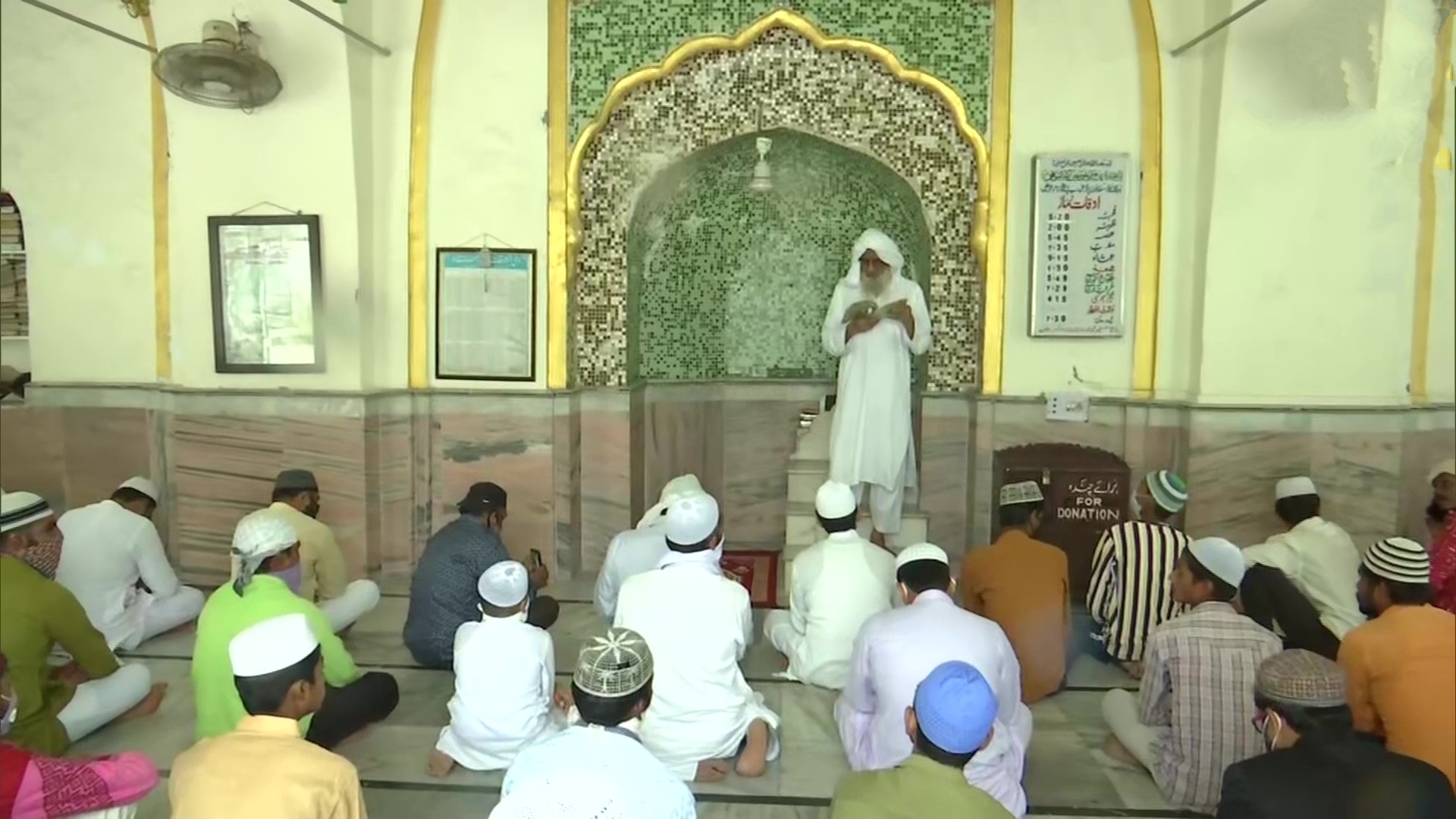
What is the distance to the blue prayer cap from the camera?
149 centimetres

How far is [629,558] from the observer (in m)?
3.38

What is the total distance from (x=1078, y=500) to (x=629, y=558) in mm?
2024

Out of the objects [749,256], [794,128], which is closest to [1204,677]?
[794,128]

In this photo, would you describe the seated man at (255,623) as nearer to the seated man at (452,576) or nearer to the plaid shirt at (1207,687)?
the seated man at (452,576)

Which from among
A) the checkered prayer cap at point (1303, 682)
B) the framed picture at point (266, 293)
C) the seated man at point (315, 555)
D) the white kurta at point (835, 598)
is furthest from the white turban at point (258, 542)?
the checkered prayer cap at point (1303, 682)

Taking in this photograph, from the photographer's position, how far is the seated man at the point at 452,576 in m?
3.17

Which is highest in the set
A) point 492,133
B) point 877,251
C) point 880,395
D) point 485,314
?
point 492,133

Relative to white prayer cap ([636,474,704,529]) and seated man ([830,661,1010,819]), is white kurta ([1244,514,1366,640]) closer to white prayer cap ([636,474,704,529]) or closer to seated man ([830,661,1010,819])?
white prayer cap ([636,474,704,529])

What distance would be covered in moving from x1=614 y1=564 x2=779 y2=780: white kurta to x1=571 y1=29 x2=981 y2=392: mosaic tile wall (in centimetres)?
245

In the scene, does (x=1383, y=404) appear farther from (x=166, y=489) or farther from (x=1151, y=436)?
(x=166, y=489)

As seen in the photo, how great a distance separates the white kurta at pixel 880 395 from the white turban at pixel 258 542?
242cm

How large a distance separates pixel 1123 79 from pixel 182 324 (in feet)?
Answer: 14.4

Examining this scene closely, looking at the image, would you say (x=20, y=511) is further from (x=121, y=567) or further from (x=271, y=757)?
(x=271, y=757)

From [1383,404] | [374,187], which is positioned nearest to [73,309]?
[374,187]
